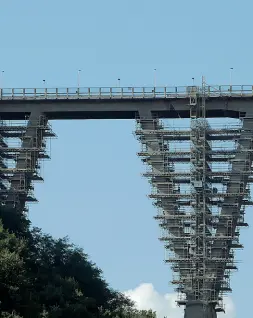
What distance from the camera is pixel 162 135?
6353 inches

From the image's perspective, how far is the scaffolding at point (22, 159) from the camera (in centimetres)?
16262

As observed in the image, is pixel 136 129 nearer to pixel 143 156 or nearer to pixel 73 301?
pixel 143 156

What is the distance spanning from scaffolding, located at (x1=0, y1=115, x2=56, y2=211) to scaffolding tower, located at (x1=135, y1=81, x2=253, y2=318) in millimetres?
14989

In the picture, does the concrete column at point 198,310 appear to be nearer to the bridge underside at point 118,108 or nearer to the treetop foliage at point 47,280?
the treetop foliage at point 47,280

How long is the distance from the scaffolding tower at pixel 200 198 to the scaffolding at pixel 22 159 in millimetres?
14989

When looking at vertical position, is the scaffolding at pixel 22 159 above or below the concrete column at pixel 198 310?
above

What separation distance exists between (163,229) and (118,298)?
19971 mm

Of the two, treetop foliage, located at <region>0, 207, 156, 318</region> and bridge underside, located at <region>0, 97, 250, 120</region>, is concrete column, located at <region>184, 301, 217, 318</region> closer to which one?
treetop foliage, located at <region>0, 207, 156, 318</region>

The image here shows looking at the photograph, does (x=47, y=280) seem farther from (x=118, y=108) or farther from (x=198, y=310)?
(x=118, y=108)

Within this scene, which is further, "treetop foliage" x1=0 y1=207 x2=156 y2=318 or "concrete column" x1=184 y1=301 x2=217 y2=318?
"concrete column" x1=184 y1=301 x2=217 y2=318

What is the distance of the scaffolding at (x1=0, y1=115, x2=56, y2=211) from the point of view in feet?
534

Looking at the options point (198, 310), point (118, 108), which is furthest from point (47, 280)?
point (118, 108)

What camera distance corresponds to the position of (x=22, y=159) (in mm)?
163750

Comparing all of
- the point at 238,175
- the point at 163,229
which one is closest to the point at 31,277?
the point at 163,229
